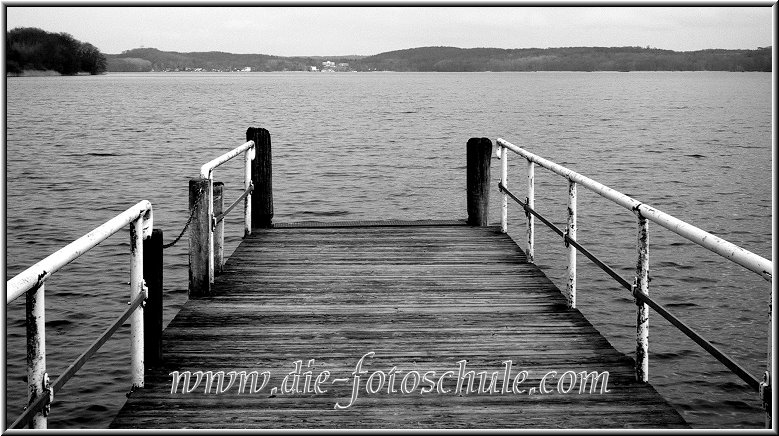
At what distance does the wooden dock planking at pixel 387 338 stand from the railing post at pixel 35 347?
915 millimetres

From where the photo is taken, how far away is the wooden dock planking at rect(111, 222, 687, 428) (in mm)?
4484

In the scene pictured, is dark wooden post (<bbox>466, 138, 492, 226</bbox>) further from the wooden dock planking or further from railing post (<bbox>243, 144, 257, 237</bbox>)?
railing post (<bbox>243, 144, 257, 237</bbox>)

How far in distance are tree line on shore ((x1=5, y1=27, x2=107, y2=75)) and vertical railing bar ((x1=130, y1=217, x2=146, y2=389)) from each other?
575 ft

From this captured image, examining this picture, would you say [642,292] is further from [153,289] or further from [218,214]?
[218,214]

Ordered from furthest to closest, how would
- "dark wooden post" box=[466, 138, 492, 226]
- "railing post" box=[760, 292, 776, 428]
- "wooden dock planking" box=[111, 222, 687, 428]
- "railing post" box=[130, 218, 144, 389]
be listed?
"dark wooden post" box=[466, 138, 492, 226], "railing post" box=[130, 218, 144, 389], "wooden dock planking" box=[111, 222, 687, 428], "railing post" box=[760, 292, 776, 428]

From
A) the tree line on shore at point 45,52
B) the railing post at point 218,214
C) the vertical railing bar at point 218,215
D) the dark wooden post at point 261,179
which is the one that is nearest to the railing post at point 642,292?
the vertical railing bar at point 218,215

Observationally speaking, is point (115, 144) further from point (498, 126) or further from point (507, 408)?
point (507, 408)

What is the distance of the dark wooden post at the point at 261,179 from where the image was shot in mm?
9961

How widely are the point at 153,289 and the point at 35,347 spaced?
1.78 m

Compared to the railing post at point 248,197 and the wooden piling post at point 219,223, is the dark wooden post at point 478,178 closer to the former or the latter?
the railing post at point 248,197

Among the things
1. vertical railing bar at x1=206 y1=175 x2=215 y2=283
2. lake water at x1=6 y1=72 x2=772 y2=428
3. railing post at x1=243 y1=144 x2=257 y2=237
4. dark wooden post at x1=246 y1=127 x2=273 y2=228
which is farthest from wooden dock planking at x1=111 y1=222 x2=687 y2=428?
lake water at x1=6 y1=72 x2=772 y2=428

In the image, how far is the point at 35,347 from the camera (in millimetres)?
3457

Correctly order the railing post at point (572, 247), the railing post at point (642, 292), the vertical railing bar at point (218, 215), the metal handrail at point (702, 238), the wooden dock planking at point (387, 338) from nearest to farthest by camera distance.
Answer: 1. the metal handrail at point (702, 238)
2. the wooden dock planking at point (387, 338)
3. the railing post at point (642, 292)
4. the railing post at point (572, 247)
5. the vertical railing bar at point (218, 215)

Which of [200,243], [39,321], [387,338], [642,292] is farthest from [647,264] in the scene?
[200,243]
